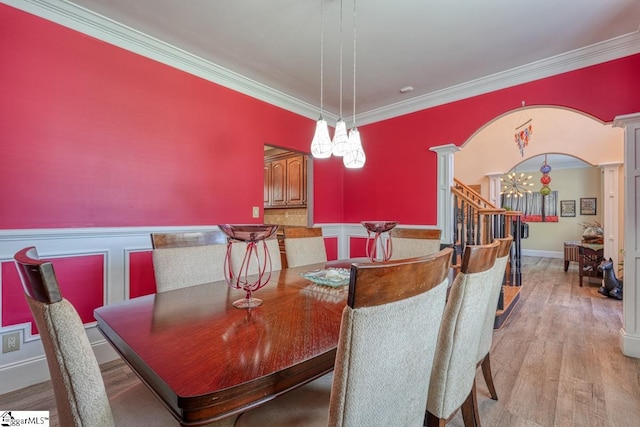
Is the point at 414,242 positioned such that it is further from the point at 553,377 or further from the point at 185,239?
the point at 185,239

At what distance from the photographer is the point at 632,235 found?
7.58ft

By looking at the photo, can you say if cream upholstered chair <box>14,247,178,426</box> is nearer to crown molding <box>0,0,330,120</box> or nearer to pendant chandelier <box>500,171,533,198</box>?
crown molding <box>0,0,330,120</box>

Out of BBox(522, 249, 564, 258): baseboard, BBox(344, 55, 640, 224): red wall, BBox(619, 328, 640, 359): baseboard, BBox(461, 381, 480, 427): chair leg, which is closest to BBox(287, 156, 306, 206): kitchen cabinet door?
BBox(344, 55, 640, 224): red wall

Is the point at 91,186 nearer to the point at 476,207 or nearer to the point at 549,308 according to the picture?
the point at 476,207

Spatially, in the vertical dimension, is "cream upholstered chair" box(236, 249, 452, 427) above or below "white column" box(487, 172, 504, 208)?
below

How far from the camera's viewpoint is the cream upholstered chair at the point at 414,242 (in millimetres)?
2436

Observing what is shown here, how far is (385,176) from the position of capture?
155 inches

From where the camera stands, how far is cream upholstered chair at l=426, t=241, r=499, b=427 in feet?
3.41

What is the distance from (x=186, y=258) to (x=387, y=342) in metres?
1.38

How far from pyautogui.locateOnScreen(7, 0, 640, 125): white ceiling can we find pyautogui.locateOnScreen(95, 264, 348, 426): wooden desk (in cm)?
200

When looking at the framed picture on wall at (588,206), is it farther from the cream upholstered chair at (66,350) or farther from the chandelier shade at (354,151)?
the cream upholstered chair at (66,350)

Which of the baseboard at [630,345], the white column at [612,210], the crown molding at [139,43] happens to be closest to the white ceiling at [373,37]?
the crown molding at [139,43]

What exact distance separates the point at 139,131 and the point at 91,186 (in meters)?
0.57

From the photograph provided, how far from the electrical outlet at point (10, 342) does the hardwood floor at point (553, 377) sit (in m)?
0.28
